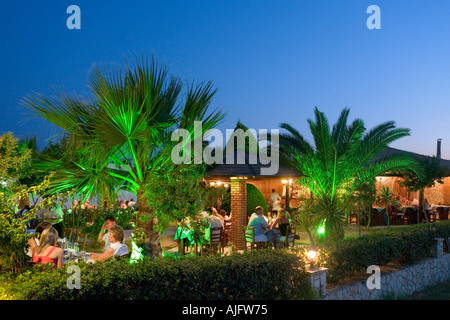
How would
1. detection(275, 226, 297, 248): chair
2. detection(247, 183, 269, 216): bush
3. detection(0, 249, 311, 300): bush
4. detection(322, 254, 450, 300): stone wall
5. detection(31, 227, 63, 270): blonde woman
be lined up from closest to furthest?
detection(0, 249, 311, 300): bush → detection(31, 227, 63, 270): blonde woman → detection(322, 254, 450, 300): stone wall → detection(275, 226, 297, 248): chair → detection(247, 183, 269, 216): bush

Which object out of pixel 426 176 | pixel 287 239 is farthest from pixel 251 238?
pixel 426 176

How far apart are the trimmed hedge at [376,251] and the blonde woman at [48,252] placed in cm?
421

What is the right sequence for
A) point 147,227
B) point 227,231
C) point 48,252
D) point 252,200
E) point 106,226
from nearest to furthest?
point 48,252 → point 147,227 → point 106,226 → point 227,231 → point 252,200

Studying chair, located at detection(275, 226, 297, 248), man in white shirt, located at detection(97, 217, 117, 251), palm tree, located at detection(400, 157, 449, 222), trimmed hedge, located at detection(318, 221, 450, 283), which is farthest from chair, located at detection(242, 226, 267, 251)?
palm tree, located at detection(400, 157, 449, 222)

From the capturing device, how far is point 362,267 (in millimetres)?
7395

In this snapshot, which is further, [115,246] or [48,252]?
[115,246]

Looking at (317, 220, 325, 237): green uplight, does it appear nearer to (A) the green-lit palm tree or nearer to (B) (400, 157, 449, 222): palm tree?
(A) the green-lit palm tree

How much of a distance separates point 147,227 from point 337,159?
18.1 feet

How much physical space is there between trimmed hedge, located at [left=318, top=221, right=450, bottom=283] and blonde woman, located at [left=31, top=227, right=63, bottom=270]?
421 cm

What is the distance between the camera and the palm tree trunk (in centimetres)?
657

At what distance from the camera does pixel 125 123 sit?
6000mm

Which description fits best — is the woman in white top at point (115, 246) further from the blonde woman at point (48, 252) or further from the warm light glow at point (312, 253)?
the warm light glow at point (312, 253)

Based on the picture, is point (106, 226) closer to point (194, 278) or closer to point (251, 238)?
point (251, 238)
